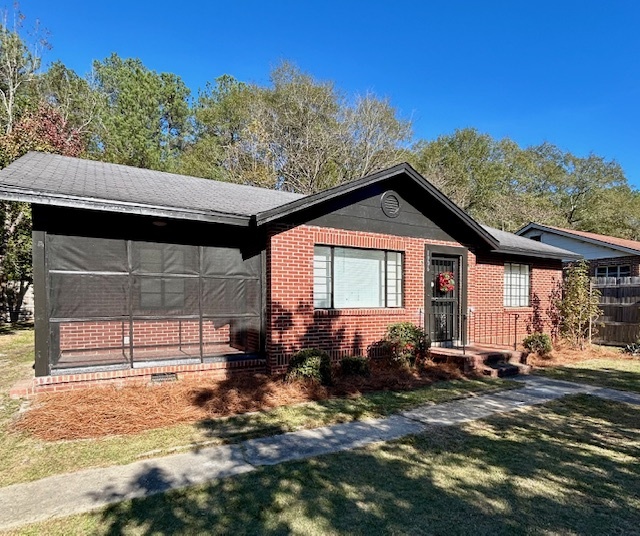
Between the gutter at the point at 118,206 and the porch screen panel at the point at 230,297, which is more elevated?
the gutter at the point at 118,206

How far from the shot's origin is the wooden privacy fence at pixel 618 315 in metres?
12.7

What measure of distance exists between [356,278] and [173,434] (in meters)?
5.09

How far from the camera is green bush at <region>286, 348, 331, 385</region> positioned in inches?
278

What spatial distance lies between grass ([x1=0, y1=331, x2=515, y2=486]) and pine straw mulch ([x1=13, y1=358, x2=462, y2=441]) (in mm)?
219

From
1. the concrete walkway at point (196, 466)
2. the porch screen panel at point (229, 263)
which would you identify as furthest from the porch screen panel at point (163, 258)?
the concrete walkway at point (196, 466)

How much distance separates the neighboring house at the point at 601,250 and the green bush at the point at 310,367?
15.3 meters

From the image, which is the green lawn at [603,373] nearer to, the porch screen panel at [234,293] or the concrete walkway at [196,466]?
the concrete walkway at [196,466]

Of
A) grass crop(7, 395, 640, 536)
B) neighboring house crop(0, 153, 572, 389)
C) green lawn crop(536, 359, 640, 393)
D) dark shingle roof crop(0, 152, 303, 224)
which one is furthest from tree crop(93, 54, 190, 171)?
grass crop(7, 395, 640, 536)

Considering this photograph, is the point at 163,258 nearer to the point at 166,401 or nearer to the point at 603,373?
the point at 166,401

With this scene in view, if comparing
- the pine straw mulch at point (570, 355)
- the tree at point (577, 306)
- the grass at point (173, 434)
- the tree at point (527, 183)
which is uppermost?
the tree at point (527, 183)

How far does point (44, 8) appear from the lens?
61.5 ft

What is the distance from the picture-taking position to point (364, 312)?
875cm

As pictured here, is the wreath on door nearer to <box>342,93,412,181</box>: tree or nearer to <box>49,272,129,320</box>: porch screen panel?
<box>49,272,129,320</box>: porch screen panel

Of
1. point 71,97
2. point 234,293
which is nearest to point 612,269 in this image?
point 234,293
